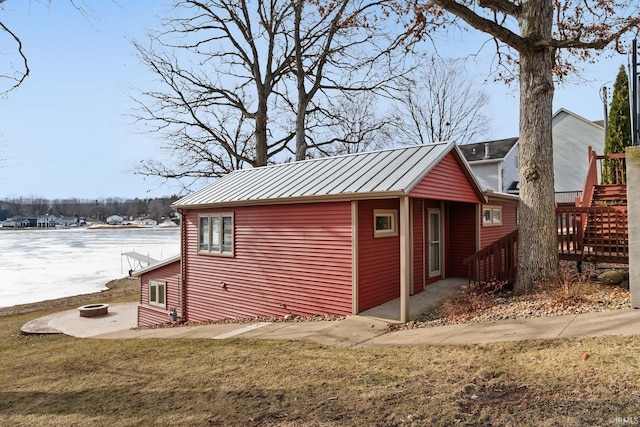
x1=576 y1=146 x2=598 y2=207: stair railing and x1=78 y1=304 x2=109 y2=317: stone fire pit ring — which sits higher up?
x1=576 y1=146 x2=598 y2=207: stair railing

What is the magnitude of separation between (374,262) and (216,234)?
539 cm

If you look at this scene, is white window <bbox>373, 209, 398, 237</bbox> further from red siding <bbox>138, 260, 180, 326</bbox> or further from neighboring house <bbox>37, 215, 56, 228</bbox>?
neighboring house <bbox>37, 215, 56, 228</bbox>

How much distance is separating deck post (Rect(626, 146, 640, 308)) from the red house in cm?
342

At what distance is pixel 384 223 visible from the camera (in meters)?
9.39

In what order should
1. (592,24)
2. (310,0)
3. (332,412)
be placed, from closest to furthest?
(332,412) → (592,24) → (310,0)

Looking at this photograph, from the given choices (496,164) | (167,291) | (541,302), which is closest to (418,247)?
(541,302)

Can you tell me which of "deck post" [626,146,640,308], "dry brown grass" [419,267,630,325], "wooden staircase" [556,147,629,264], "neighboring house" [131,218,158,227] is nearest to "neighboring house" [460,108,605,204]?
"wooden staircase" [556,147,629,264]

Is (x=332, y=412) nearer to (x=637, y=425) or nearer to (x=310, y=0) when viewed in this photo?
(x=637, y=425)

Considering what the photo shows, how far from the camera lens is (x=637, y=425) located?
2945 millimetres

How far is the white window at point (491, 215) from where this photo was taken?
1256cm

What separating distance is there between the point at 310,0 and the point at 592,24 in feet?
28.6

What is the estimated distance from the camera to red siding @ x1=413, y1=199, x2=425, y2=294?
10.4 metres

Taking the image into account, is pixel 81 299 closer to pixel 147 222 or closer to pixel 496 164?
pixel 496 164

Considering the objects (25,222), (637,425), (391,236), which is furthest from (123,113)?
(25,222)
